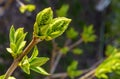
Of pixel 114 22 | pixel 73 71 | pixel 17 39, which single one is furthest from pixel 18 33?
pixel 114 22

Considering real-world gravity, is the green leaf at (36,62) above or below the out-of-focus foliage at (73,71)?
below

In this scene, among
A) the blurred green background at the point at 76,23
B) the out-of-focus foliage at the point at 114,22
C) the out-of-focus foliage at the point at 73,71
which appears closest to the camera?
→ the out-of-focus foliage at the point at 73,71

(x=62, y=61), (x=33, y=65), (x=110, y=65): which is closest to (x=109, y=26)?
(x=62, y=61)

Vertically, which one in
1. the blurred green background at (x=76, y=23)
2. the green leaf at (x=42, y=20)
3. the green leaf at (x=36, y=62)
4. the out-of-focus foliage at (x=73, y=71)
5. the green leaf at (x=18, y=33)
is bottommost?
the green leaf at (x=36, y=62)

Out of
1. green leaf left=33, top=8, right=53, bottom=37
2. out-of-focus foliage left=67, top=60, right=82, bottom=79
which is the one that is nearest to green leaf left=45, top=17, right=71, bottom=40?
green leaf left=33, top=8, right=53, bottom=37

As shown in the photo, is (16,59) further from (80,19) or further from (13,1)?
(80,19)

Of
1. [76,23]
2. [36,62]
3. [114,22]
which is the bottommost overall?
[36,62]

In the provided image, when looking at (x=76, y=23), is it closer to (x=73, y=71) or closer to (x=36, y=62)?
(x=73, y=71)

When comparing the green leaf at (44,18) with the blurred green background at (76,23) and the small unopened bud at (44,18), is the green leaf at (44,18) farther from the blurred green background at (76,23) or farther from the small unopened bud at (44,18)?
the blurred green background at (76,23)

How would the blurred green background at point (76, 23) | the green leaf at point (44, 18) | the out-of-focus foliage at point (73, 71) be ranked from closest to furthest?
the green leaf at point (44, 18)
the out-of-focus foliage at point (73, 71)
the blurred green background at point (76, 23)

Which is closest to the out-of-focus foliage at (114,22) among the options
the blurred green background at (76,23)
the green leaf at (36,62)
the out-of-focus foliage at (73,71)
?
the blurred green background at (76,23)

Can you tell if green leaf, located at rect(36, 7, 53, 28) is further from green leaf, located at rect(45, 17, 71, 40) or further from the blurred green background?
the blurred green background
